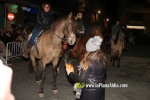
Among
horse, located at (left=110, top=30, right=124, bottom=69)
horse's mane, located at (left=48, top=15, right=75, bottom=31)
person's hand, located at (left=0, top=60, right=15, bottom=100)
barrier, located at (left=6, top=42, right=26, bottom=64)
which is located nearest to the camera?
person's hand, located at (left=0, top=60, right=15, bottom=100)

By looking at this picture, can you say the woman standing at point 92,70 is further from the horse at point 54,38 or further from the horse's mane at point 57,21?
the horse's mane at point 57,21

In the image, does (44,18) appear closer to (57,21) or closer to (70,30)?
(57,21)

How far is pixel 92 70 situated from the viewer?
396 cm

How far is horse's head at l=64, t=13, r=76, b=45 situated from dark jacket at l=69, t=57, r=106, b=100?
95.4 inches

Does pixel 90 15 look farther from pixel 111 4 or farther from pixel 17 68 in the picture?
pixel 17 68

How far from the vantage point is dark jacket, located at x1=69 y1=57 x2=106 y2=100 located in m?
3.95

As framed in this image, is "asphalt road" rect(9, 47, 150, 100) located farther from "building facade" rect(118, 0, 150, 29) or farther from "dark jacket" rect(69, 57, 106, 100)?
"building facade" rect(118, 0, 150, 29)

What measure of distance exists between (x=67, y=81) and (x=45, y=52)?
8.24 feet

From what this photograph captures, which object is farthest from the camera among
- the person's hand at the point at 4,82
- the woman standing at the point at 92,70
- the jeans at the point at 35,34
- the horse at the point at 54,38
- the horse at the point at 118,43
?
the horse at the point at 118,43

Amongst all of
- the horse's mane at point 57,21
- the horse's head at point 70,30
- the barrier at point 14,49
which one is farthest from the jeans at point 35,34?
the barrier at point 14,49

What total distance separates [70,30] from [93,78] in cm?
275

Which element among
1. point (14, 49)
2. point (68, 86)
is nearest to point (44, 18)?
point (68, 86)

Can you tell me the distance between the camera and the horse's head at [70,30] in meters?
6.48

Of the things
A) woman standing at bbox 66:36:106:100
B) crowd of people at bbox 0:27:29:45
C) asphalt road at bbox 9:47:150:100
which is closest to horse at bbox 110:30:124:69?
asphalt road at bbox 9:47:150:100
